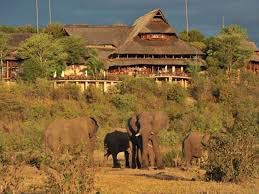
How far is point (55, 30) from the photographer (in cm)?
6556

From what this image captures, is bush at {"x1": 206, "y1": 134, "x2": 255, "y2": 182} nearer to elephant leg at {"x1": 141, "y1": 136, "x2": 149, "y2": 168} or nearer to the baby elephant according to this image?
elephant leg at {"x1": 141, "y1": 136, "x2": 149, "y2": 168}

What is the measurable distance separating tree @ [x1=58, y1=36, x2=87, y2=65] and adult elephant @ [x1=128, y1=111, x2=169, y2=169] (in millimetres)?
35128

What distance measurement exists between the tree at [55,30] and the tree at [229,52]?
17378 mm

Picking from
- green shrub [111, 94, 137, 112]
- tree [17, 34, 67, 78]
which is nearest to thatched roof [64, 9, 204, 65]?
tree [17, 34, 67, 78]

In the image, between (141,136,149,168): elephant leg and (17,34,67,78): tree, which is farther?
(17,34,67,78): tree

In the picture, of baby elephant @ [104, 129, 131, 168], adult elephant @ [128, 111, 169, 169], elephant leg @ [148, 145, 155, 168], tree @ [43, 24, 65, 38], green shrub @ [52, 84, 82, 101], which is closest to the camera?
adult elephant @ [128, 111, 169, 169]

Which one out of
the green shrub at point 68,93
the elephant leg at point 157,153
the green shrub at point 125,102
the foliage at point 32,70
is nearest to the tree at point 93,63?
the foliage at point 32,70

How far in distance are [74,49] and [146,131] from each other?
36.6 metres

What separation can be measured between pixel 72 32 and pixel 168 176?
156ft

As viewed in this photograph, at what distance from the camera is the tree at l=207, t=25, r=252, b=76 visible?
5681 centimetres

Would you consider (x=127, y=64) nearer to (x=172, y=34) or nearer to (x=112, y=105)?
(x=172, y=34)

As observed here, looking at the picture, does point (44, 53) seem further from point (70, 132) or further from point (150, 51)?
point (70, 132)

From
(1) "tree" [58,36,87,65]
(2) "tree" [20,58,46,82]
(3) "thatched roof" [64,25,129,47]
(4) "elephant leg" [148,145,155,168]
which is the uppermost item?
(3) "thatched roof" [64,25,129,47]

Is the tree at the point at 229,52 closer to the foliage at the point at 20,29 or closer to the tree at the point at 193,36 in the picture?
the tree at the point at 193,36
